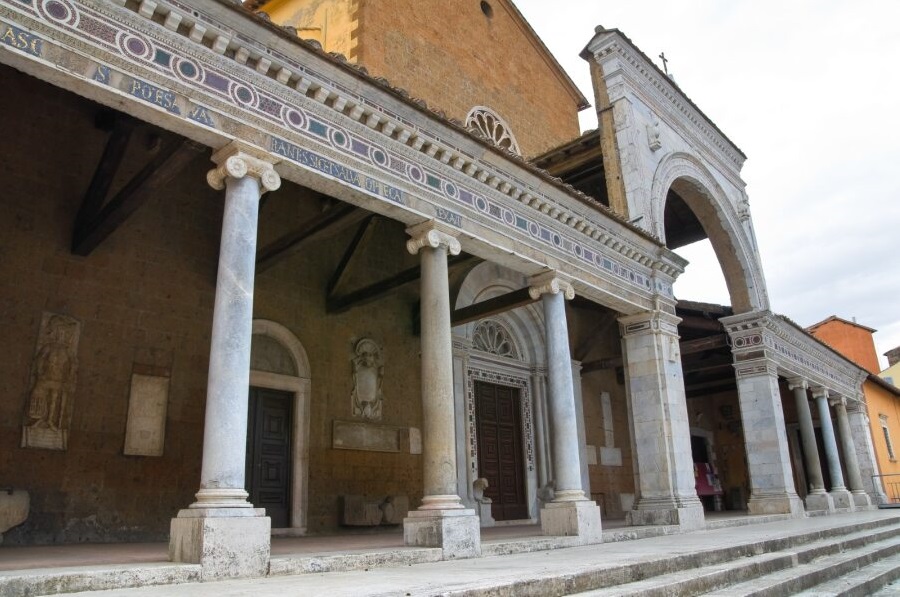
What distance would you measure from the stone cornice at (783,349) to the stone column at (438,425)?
8959 millimetres

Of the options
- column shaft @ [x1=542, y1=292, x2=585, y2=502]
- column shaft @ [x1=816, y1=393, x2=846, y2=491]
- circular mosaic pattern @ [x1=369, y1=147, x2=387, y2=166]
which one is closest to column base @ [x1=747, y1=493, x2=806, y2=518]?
column shaft @ [x1=816, y1=393, x2=846, y2=491]

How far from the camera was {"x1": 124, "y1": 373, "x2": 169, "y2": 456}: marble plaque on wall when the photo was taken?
25.0 ft

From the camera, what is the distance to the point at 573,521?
788 cm

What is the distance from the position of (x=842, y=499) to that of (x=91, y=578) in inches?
673

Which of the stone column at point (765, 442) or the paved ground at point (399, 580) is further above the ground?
the stone column at point (765, 442)

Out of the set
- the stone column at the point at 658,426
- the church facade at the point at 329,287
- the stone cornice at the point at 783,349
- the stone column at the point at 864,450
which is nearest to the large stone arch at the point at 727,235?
→ the church facade at the point at 329,287

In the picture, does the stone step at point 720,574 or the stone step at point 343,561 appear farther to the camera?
the stone step at point 343,561

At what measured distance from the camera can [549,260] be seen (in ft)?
29.5

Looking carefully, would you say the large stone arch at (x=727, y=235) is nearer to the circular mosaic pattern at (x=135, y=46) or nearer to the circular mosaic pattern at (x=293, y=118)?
the circular mosaic pattern at (x=293, y=118)

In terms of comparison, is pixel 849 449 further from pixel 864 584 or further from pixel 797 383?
pixel 864 584

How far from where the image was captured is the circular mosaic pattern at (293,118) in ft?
19.9

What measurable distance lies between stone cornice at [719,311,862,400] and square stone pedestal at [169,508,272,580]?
11.8 meters

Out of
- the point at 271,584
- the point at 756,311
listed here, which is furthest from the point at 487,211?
the point at 756,311

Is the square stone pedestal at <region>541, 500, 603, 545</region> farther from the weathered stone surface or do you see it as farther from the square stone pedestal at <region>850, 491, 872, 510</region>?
the square stone pedestal at <region>850, 491, 872, 510</region>
